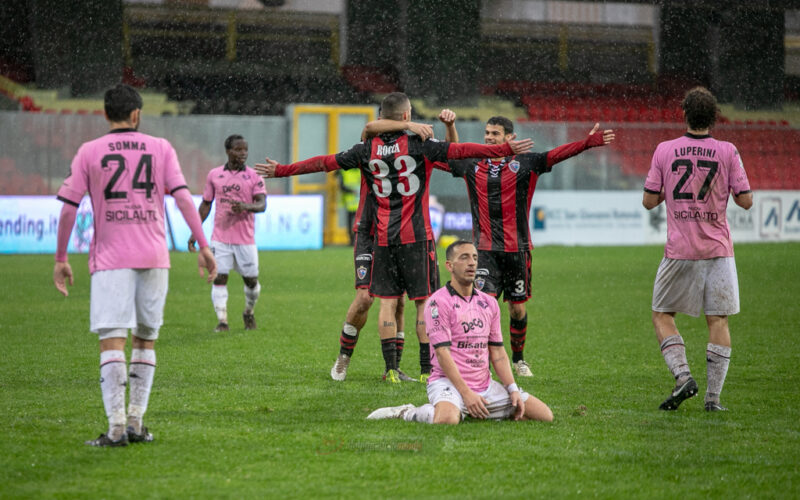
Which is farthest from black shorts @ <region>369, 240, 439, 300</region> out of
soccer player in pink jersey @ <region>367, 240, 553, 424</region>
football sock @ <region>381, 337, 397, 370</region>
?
soccer player in pink jersey @ <region>367, 240, 553, 424</region>

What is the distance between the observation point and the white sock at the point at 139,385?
17.7ft

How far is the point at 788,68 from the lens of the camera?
36.8 metres

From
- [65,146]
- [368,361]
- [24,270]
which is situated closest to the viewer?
[368,361]

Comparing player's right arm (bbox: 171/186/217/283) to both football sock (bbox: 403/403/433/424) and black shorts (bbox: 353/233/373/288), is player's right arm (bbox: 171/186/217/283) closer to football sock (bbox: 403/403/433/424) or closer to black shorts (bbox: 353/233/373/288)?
football sock (bbox: 403/403/433/424)

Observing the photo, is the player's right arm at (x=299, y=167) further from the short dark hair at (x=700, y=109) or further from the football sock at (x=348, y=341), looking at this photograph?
the short dark hair at (x=700, y=109)

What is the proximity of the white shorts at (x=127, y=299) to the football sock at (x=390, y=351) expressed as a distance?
266cm

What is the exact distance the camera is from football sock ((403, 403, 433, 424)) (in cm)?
600

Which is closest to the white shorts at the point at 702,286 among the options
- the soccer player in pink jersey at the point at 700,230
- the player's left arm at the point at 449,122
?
the soccer player in pink jersey at the point at 700,230

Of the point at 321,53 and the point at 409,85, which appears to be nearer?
the point at 409,85

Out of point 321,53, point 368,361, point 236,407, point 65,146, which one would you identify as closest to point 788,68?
point 321,53

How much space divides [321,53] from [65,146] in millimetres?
12906

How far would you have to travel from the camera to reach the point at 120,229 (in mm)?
5254

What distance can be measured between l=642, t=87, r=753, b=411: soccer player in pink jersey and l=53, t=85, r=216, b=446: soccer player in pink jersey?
3.06 metres

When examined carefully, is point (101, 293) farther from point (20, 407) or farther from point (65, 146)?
point (65, 146)
